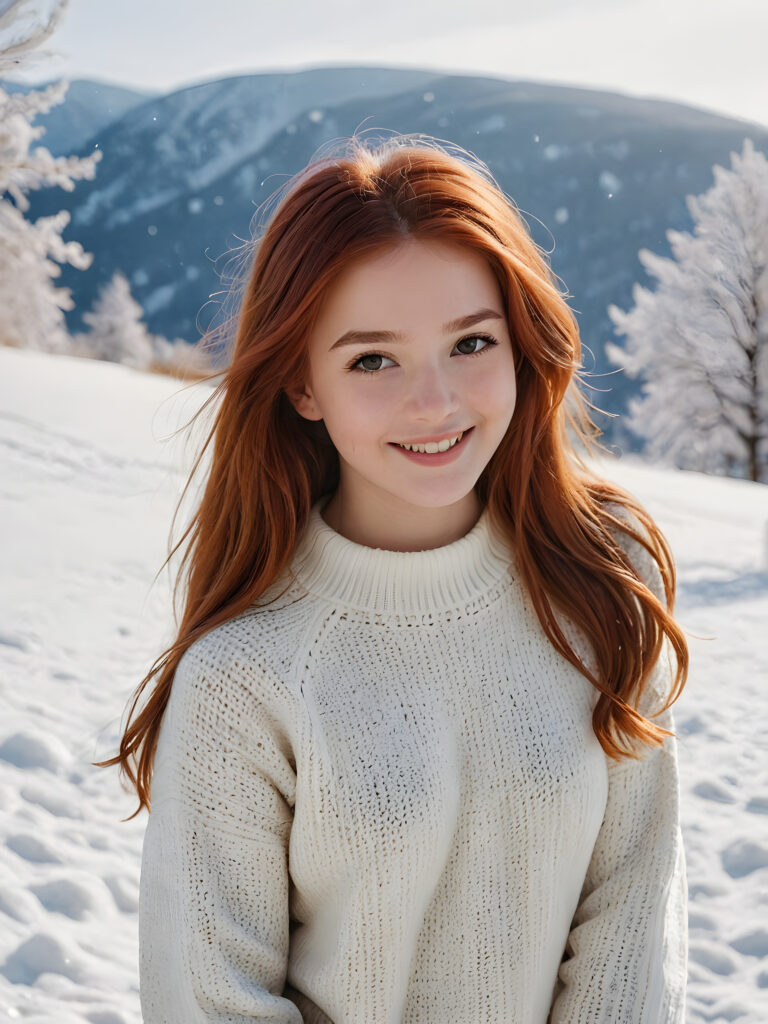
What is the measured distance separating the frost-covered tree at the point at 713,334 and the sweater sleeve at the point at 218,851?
12525 millimetres

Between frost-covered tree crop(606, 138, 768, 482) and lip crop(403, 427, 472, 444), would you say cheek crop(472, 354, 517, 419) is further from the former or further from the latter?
frost-covered tree crop(606, 138, 768, 482)

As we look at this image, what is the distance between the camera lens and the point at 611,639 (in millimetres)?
1443

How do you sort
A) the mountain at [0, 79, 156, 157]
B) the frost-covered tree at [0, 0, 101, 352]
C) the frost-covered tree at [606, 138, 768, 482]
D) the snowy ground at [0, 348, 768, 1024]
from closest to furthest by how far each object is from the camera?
→ the snowy ground at [0, 348, 768, 1024] → the frost-covered tree at [0, 0, 101, 352] → the frost-covered tree at [606, 138, 768, 482] → the mountain at [0, 79, 156, 157]

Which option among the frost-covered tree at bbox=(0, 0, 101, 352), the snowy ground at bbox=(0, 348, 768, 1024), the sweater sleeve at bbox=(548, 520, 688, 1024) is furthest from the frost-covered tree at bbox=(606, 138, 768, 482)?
the sweater sleeve at bbox=(548, 520, 688, 1024)

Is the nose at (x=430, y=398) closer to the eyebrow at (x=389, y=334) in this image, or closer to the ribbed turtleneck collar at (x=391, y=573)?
the eyebrow at (x=389, y=334)

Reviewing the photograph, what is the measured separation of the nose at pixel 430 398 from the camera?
122 cm

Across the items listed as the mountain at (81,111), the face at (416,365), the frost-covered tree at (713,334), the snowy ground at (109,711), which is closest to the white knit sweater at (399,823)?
the face at (416,365)

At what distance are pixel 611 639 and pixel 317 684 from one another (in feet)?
1.54

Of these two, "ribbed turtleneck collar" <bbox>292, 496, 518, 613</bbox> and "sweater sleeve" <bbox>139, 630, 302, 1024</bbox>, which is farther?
"ribbed turtleneck collar" <bbox>292, 496, 518, 613</bbox>

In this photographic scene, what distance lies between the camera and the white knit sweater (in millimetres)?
1230

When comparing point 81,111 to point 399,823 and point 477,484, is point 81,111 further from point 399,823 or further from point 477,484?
point 399,823

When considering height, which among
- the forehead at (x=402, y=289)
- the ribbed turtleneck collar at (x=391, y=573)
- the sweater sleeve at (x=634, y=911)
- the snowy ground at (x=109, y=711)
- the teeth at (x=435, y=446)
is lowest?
the snowy ground at (x=109, y=711)

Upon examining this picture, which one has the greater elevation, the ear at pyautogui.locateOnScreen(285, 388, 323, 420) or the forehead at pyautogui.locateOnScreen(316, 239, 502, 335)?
the forehead at pyautogui.locateOnScreen(316, 239, 502, 335)

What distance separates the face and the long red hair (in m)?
0.03
